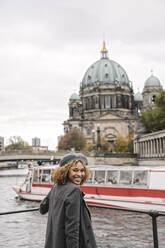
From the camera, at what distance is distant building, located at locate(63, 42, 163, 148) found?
126875 millimetres

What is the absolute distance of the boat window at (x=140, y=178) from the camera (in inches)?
851

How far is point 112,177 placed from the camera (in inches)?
934

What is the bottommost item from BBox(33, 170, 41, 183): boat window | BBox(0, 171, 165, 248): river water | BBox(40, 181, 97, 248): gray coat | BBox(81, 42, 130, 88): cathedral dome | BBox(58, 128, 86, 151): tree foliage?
BBox(0, 171, 165, 248): river water

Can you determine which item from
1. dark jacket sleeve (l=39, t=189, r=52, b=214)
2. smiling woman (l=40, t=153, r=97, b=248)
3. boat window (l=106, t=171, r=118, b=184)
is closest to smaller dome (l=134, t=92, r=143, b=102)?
boat window (l=106, t=171, r=118, b=184)

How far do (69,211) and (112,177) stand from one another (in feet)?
64.1

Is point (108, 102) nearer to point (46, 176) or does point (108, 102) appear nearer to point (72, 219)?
point (46, 176)

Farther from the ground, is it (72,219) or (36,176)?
(72,219)

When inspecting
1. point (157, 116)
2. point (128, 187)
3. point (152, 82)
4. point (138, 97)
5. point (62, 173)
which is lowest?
point (128, 187)

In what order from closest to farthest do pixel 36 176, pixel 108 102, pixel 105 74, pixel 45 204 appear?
pixel 45 204 → pixel 36 176 → pixel 108 102 → pixel 105 74

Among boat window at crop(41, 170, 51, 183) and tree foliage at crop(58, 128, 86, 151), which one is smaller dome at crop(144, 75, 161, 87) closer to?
tree foliage at crop(58, 128, 86, 151)

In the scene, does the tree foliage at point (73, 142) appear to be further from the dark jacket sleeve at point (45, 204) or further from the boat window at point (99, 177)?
the dark jacket sleeve at point (45, 204)

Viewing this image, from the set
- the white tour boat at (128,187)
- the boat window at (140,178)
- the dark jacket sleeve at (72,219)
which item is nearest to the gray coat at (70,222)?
the dark jacket sleeve at (72,219)

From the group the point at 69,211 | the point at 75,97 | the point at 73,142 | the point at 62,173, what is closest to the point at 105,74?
the point at 75,97

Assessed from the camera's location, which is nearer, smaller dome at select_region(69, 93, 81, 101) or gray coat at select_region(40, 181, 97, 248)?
gray coat at select_region(40, 181, 97, 248)
